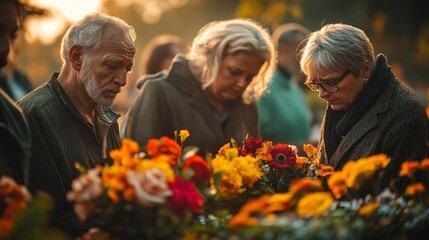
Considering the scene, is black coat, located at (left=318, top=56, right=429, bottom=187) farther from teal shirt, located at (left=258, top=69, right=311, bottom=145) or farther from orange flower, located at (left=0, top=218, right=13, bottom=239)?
teal shirt, located at (left=258, top=69, right=311, bottom=145)

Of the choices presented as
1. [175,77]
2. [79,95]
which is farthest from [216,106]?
[79,95]

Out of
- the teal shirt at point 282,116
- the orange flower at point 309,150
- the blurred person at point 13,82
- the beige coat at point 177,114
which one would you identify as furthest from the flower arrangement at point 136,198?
the blurred person at point 13,82

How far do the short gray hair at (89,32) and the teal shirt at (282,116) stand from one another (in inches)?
112

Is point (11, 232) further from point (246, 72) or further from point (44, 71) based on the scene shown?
point (44, 71)

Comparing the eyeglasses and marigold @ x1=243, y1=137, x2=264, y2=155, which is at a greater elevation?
the eyeglasses

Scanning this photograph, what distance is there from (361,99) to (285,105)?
2843 mm

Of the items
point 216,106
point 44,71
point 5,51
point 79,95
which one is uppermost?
point 5,51

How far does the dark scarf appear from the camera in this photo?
3691 mm

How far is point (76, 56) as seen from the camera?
11.8 feet

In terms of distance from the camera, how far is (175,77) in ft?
15.9

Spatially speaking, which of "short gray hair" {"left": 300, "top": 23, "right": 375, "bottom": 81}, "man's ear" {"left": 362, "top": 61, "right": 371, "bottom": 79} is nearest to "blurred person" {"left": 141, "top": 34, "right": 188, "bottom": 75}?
"short gray hair" {"left": 300, "top": 23, "right": 375, "bottom": 81}

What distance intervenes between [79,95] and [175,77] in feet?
4.30

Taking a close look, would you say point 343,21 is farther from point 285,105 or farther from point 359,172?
point 359,172

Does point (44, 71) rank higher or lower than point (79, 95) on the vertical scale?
lower
